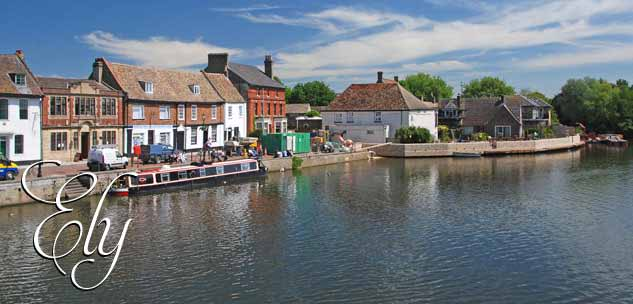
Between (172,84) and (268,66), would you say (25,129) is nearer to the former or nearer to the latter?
(172,84)

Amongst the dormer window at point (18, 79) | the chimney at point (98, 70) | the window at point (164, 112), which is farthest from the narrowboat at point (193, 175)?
the chimney at point (98, 70)

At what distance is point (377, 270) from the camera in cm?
2412

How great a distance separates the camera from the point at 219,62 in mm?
71938

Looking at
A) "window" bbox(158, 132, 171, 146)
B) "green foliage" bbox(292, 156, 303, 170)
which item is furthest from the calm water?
"window" bbox(158, 132, 171, 146)

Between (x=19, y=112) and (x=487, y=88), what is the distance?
113 meters

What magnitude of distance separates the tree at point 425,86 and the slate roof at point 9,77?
98.5 m

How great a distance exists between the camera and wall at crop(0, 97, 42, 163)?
138 ft

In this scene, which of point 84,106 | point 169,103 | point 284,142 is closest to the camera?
point 84,106

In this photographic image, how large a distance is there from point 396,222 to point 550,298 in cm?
1282

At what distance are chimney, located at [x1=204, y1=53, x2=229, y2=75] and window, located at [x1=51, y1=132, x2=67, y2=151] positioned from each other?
91.4ft

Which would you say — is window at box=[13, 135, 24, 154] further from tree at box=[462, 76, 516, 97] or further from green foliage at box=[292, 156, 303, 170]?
tree at box=[462, 76, 516, 97]

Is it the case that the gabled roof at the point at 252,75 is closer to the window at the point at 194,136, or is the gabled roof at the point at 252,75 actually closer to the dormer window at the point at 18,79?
the window at the point at 194,136

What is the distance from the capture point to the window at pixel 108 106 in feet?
162

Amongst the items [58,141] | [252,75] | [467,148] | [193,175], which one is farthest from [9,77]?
[467,148]
